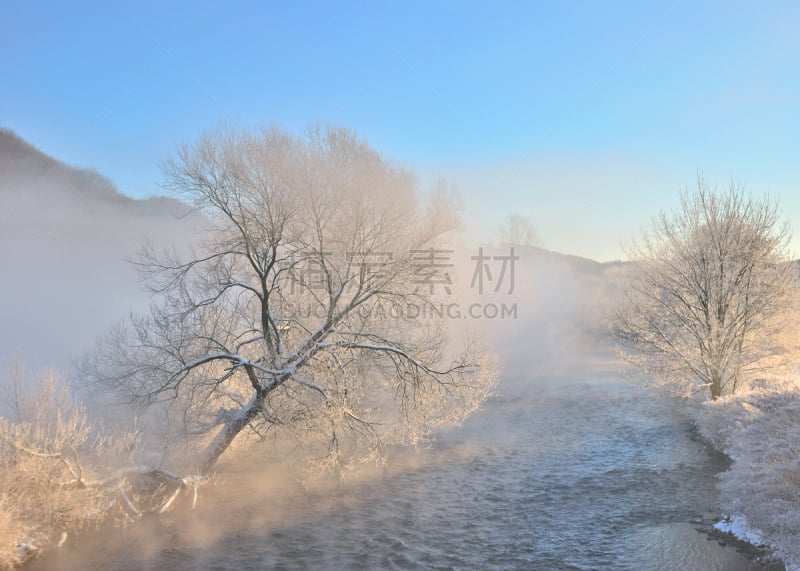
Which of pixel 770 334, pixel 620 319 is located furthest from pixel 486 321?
pixel 770 334

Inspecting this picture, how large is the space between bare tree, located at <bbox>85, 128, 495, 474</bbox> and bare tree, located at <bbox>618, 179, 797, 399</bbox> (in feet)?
31.3

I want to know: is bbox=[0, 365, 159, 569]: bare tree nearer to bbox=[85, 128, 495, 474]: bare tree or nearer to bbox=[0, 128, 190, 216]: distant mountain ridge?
bbox=[85, 128, 495, 474]: bare tree

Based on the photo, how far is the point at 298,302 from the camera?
14.8m

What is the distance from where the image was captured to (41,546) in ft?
31.3

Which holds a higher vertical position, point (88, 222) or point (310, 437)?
point (88, 222)

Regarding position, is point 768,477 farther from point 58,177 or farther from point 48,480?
point 58,177

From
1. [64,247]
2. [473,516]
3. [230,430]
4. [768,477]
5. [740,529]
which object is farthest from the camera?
[64,247]

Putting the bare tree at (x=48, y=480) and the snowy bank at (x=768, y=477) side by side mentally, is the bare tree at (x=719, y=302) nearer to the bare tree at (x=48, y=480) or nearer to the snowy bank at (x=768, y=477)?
the snowy bank at (x=768, y=477)

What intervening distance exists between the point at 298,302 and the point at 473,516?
757 centimetres

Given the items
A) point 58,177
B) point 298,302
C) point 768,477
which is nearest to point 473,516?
point 768,477

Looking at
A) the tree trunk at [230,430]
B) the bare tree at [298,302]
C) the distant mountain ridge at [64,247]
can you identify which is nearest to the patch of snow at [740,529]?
the bare tree at [298,302]

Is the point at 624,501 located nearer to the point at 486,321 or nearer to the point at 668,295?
the point at 668,295

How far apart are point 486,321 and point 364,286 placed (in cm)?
3765

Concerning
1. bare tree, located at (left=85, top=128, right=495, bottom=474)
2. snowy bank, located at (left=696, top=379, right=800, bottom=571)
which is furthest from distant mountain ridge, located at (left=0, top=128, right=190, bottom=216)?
snowy bank, located at (left=696, top=379, right=800, bottom=571)
